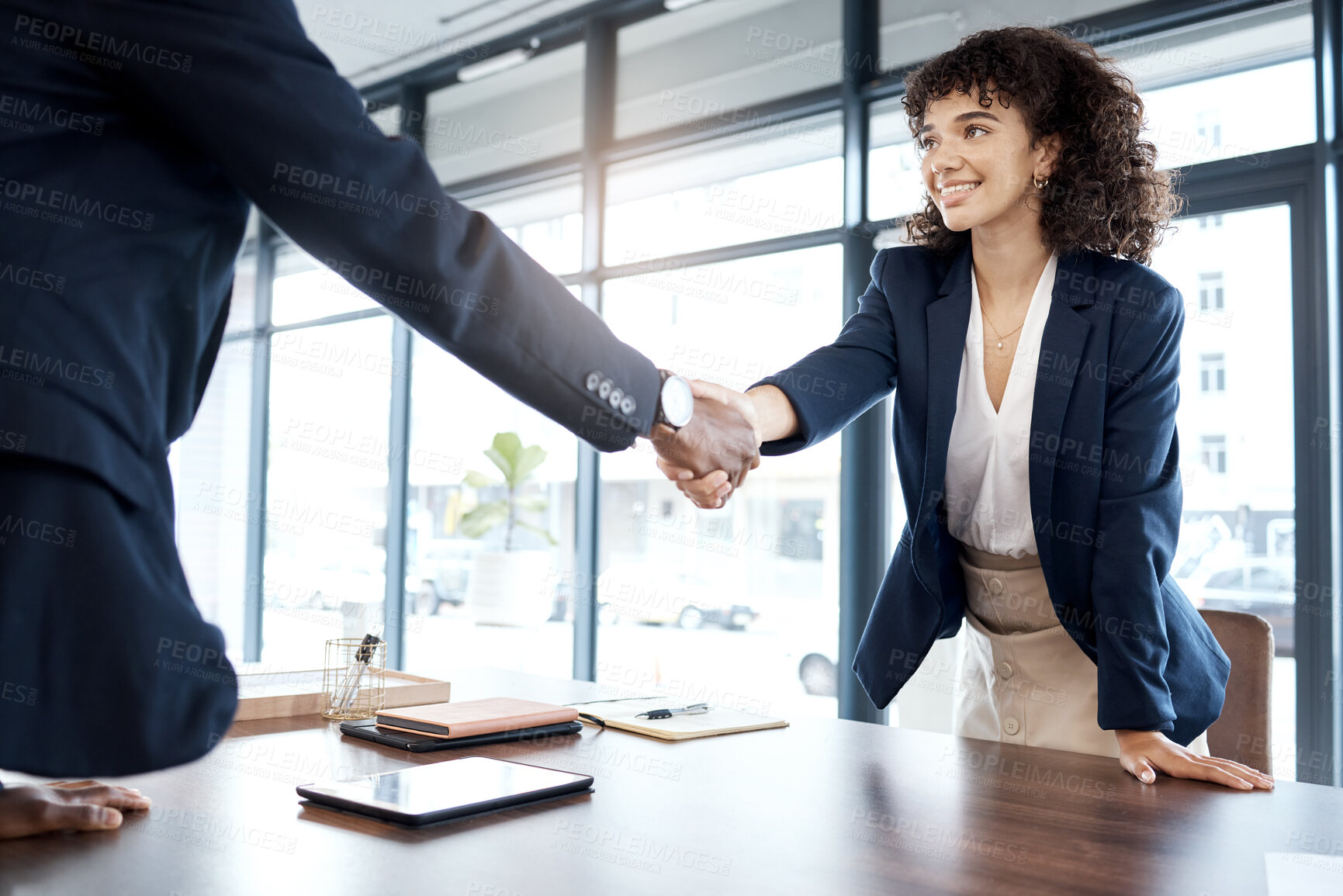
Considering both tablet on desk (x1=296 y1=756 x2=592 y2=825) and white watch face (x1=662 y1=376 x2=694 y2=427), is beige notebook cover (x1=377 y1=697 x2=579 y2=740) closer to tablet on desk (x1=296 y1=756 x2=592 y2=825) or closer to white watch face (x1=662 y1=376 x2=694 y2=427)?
tablet on desk (x1=296 y1=756 x2=592 y2=825)

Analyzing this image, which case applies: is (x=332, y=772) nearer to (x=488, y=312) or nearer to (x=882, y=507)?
(x=488, y=312)

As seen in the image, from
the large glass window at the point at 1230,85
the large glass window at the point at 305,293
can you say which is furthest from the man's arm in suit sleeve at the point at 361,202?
the large glass window at the point at 305,293

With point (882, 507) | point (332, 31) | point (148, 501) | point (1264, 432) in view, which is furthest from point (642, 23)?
point (148, 501)

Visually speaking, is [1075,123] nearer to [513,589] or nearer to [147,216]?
[147,216]

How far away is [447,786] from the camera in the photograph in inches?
43.4

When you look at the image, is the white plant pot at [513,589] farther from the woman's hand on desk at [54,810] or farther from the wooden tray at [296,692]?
the woman's hand on desk at [54,810]

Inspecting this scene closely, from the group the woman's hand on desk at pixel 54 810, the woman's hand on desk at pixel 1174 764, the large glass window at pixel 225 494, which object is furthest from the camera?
the large glass window at pixel 225 494

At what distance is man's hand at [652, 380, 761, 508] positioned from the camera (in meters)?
1.64

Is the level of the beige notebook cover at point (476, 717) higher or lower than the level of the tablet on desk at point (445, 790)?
lower

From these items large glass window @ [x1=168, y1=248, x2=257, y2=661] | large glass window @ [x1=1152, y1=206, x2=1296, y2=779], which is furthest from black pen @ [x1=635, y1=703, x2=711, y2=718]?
large glass window @ [x1=168, y1=248, x2=257, y2=661]

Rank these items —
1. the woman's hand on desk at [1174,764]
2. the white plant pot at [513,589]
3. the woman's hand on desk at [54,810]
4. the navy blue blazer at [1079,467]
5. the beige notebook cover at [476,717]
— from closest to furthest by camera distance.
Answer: the woman's hand on desk at [54,810]
the woman's hand on desk at [1174,764]
the beige notebook cover at [476,717]
the navy blue blazer at [1079,467]
the white plant pot at [513,589]

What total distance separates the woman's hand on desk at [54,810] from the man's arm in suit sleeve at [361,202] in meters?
0.55

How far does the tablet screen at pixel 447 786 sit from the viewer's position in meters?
1.02

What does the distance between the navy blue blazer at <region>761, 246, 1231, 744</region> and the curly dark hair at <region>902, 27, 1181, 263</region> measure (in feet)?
0.25
